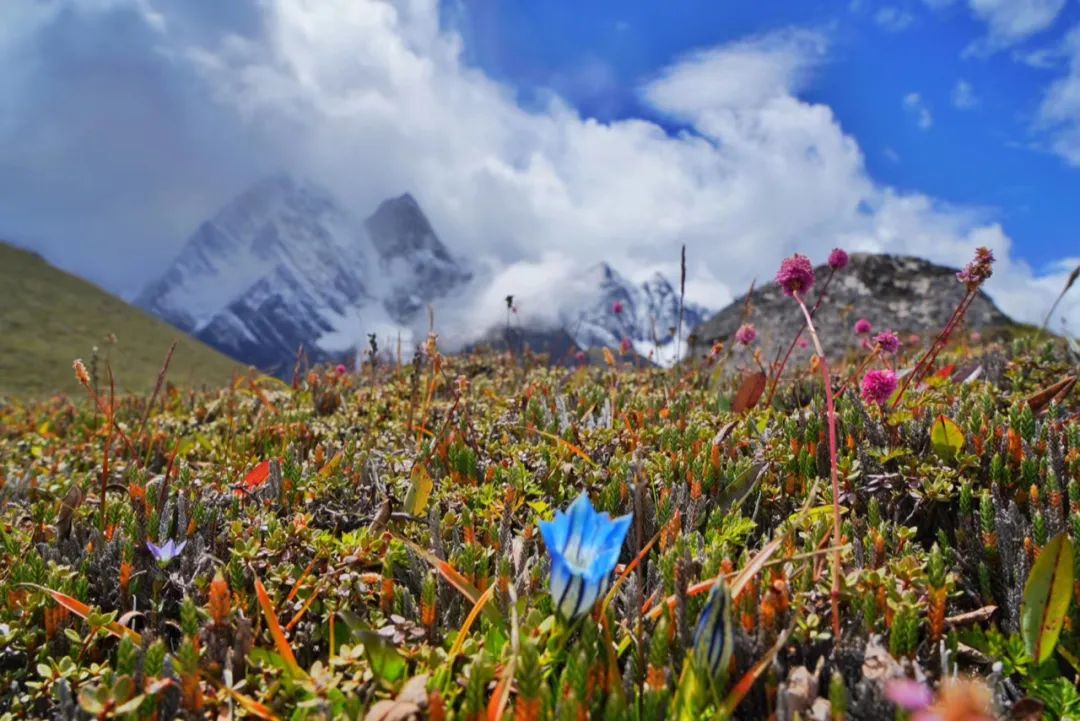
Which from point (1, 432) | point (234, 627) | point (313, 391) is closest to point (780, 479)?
point (234, 627)

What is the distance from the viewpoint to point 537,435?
3646mm

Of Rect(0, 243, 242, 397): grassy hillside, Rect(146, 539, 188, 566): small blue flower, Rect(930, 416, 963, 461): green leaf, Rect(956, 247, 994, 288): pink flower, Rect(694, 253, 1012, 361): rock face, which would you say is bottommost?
Rect(146, 539, 188, 566): small blue flower

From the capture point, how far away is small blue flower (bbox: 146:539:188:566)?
89.0 inches

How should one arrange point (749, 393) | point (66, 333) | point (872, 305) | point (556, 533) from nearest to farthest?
point (556, 533) < point (749, 393) < point (872, 305) < point (66, 333)

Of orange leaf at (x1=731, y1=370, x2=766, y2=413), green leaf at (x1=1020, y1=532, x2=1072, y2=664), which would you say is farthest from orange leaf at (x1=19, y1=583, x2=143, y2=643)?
orange leaf at (x1=731, y1=370, x2=766, y2=413)

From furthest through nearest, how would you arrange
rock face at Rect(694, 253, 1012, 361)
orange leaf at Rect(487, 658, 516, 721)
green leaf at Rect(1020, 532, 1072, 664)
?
rock face at Rect(694, 253, 1012, 361), green leaf at Rect(1020, 532, 1072, 664), orange leaf at Rect(487, 658, 516, 721)

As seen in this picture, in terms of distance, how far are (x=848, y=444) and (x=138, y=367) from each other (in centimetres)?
7797

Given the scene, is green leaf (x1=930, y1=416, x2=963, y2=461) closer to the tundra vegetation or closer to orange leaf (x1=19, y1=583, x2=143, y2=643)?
the tundra vegetation

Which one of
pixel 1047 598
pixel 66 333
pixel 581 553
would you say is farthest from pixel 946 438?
pixel 66 333

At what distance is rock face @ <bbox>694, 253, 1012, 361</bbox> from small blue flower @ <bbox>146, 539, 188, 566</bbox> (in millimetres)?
10765

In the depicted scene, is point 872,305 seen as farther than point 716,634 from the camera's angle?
Yes

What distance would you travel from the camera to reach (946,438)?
8.63ft

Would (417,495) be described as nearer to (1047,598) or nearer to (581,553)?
(581,553)

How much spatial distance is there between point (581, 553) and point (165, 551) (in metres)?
1.50
